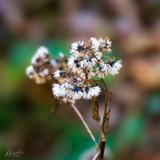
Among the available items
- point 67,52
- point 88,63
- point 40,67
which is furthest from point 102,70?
point 67,52

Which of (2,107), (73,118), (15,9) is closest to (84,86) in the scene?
(73,118)

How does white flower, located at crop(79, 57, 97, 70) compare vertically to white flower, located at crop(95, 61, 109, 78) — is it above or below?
above

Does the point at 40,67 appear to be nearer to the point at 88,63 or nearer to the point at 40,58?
the point at 40,58

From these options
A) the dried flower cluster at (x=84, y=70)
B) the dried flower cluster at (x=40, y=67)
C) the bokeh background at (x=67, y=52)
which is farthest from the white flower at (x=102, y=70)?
the bokeh background at (x=67, y=52)

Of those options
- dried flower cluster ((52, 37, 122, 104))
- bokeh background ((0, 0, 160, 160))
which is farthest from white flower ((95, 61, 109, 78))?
bokeh background ((0, 0, 160, 160))

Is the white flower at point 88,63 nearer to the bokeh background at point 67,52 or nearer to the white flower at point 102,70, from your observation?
the white flower at point 102,70

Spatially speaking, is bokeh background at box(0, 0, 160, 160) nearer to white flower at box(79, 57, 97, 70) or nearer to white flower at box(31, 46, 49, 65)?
white flower at box(31, 46, 49, 65)

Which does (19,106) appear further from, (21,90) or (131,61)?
(131,61)
